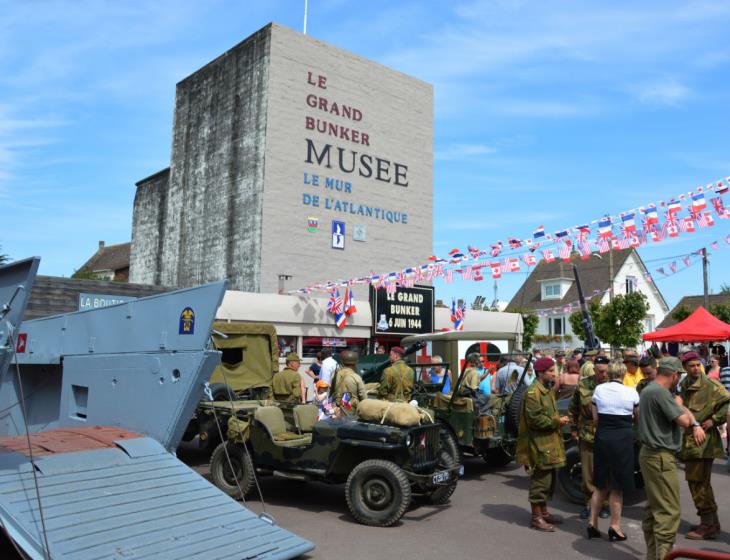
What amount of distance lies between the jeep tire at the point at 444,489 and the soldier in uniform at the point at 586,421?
1478 mm

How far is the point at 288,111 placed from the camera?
2509 centimetres

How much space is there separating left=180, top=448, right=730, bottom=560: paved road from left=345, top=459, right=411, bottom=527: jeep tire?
130 millimetres

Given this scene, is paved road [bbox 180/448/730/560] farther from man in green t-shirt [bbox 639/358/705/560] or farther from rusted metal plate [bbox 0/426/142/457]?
rusted metal plate [bbox 0/426/142/457]

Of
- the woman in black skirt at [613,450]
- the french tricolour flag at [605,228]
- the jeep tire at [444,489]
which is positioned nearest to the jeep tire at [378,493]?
the jeep tire at [444,489]

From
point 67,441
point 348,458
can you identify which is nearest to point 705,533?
point 348,458

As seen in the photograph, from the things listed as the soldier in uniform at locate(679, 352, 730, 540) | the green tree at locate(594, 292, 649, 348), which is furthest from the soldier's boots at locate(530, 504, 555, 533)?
the green tree at locate(594, 292, 649, 348)

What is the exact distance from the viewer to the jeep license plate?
7.30m

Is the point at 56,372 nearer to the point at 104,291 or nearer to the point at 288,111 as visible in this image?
the point at 104,291

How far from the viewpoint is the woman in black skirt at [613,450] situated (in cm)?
634

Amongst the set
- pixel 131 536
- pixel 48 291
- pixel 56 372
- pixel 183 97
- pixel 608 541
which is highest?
pixel 183 97

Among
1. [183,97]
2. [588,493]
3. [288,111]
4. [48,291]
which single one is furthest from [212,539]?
[183,97]

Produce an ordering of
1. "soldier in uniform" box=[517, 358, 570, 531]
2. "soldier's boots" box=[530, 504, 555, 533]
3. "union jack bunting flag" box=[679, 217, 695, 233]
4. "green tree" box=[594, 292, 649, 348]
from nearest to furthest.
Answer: "soldier in uniform" box=[517, 358, 570, 531] < "soldier's boots" box=[530, 504, 555, 533] < "union jack bunting flag" box=[679, 217, 695, 233] < "green tree" box=[594, 292, 649, 348]

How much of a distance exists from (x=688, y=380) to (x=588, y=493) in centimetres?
170

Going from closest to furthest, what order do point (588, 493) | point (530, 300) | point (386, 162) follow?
point (588, 493)
point (386, 162)
point (530, 300)
